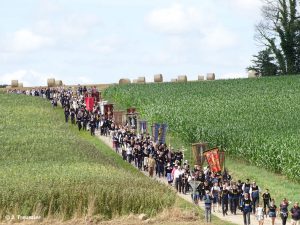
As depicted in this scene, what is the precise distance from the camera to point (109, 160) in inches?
2635

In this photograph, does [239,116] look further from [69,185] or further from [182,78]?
[182,78]

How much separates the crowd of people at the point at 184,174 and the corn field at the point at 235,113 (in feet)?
13.1

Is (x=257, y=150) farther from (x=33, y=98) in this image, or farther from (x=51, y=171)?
(x=33, y=98)

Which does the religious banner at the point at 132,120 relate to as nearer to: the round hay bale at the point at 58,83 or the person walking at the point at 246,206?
the person walking at the point at 246,206

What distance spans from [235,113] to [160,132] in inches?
644

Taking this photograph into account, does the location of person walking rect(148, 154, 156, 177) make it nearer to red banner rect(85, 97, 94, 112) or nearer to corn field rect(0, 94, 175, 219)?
corn field rect(0, 94, 175, 219)

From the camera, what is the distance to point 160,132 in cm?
7294

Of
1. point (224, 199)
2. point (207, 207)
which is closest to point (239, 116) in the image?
point (224, 199)

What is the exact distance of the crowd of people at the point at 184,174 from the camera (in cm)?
4894

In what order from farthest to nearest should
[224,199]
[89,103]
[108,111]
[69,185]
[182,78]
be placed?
1. [182,78]
2. [89,103]
3. [108,111]
4. [224,199]
5. [69,185]

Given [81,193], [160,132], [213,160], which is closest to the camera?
[81,193]

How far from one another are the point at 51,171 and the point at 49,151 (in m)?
10.8

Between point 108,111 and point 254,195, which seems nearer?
point 254,195

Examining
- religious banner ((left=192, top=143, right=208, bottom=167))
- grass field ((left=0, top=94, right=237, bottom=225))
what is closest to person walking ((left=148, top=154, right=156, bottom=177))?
grass field ((left=0, top=94, right=237, bottom=225))
